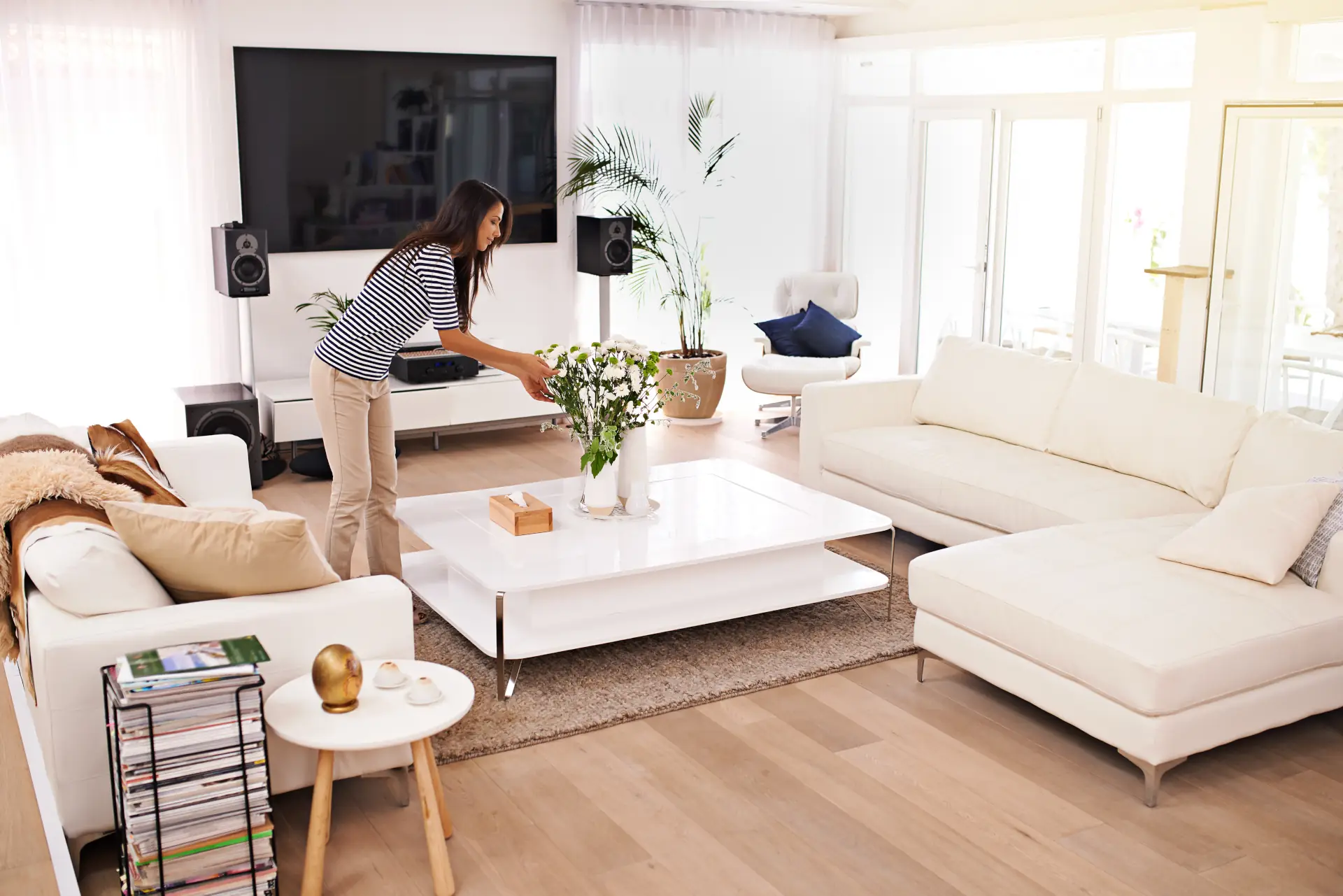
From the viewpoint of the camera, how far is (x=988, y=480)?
185 inches

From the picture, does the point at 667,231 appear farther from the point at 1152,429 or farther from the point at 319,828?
the point at 319,828

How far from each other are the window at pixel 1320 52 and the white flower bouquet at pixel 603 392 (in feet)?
11.1

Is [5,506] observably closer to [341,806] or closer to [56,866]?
[56,866]

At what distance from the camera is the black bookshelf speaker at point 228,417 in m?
5.91

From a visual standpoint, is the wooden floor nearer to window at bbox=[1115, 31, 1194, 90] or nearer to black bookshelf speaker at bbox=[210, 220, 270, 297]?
black bookshelf speaker at bbox=[210, 220, 270, 297]

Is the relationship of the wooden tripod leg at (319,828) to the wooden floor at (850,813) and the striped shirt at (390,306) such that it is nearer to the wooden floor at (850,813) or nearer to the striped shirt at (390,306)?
the wooden floor at (850,813)

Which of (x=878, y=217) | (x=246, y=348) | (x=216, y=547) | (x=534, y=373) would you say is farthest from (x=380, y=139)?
(x=216, y=547)

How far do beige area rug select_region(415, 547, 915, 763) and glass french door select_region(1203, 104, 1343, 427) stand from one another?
208 centimetres

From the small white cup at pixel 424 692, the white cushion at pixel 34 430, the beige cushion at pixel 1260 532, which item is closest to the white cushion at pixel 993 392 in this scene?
the beige cushion at pixel 1260 532

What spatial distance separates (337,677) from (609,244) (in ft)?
15.5

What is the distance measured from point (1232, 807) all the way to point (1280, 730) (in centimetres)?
55

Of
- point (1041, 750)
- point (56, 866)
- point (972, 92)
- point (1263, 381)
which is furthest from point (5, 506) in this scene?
point (972, 92)

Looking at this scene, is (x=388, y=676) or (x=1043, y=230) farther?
(x=1043, y=230)

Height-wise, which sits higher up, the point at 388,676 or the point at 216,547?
the point at 216,547
